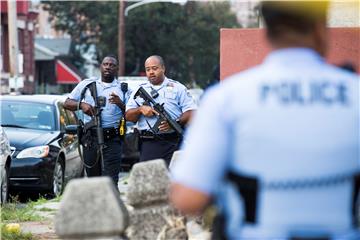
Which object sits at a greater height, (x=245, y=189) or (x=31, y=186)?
(x=245, y=189)

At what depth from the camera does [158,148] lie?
9.09 metres

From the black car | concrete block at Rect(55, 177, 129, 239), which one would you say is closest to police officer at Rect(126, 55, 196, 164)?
the black car

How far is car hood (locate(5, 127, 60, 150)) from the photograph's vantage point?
43.7 feet

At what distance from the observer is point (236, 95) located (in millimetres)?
3207

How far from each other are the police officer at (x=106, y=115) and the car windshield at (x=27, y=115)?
3632 millimetres

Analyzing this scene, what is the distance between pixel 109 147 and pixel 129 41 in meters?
46.5

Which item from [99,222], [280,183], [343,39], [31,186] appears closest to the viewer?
[280,183]

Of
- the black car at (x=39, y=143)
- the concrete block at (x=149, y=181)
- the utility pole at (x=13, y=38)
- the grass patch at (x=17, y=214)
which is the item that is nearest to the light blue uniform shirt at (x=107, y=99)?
the grass patch at (x=17, y=214)

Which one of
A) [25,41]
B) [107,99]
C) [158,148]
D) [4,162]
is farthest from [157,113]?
[25,41]

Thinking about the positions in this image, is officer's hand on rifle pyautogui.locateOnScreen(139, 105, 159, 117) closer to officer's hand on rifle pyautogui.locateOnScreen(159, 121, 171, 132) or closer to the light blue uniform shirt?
officer's hand on rifle pyautogui.locateOnScreen(159, 121, 171, 132)

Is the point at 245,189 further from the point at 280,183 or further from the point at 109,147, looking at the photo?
the point at 109,147

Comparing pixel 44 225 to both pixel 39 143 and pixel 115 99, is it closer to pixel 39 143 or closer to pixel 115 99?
pixel 115 99

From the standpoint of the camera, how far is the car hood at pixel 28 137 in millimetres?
13328

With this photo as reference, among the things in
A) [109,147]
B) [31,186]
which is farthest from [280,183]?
[31,186]
